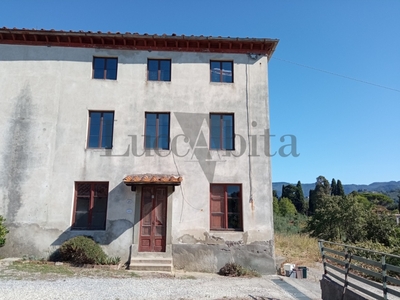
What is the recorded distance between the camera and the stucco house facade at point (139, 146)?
12148mm

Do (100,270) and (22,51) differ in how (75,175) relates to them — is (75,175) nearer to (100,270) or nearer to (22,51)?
(100,270)

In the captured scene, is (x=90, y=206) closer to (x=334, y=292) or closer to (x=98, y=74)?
(x=98, y=74)

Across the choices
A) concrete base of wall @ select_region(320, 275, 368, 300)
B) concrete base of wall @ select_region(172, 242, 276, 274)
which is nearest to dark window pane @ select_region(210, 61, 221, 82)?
concrete base of wall @ select_region(172, 242, 276, 274)

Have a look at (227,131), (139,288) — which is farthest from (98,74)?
(139,288)

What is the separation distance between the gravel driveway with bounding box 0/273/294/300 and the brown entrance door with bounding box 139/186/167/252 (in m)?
1.80

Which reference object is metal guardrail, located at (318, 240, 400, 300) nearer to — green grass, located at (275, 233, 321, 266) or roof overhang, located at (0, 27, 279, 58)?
green grass, located at (275, 233, 321, 266)

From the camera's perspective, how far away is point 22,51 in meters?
13.5

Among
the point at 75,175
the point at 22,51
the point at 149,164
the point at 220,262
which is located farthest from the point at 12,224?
the point at 220,262

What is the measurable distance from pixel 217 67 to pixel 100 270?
1008cm

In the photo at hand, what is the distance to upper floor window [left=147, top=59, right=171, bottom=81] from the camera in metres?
13.7

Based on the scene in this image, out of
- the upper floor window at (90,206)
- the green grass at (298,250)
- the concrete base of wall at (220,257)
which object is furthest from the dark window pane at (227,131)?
the green grass at (298,250)

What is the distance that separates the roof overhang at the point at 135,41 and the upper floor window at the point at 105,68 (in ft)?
1.92

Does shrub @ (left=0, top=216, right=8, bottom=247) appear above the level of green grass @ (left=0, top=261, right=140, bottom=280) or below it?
above

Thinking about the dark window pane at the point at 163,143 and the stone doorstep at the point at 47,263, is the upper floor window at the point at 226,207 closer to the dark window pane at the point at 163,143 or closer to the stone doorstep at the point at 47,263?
the dark window pane at the point at 163,143
